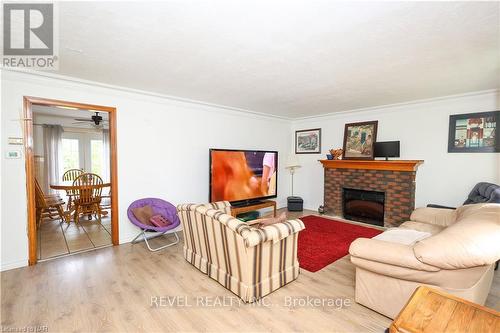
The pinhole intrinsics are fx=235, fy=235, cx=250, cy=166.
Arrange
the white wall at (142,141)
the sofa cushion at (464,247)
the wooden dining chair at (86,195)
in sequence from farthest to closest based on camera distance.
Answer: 1. the wooden dining chair at (86,195)
2. the white wall at (142,141)
3. the sofa cushion at (464,247)

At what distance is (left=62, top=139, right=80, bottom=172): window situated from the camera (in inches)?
244

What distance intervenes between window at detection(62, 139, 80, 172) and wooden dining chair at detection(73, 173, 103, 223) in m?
1.52

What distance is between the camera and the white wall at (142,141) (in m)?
2.83

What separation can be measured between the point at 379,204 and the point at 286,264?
317 centimetres

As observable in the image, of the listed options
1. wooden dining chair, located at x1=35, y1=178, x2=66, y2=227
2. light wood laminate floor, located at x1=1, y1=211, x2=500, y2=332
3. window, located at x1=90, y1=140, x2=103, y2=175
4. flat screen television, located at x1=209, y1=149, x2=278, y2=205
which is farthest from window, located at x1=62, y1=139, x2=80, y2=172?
flat screen television, located at x1=209, y1=149, x2=278, y2=205

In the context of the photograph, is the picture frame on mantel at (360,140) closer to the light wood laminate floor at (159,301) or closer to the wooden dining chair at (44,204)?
the light wood laminate floor at (159,301)

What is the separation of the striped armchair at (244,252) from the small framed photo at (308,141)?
3.73 meters

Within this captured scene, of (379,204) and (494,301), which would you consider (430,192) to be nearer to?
(379,204)

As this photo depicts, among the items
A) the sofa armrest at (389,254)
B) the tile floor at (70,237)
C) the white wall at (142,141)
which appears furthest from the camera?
the tile floor at (70,237)

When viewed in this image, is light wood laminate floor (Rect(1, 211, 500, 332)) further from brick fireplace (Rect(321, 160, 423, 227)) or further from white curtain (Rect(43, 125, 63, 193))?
white curtain (Rect(43, 125, 63, 193))

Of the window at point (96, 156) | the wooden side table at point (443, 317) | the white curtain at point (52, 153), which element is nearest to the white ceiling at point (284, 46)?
the wooden side table at point (443, 317)

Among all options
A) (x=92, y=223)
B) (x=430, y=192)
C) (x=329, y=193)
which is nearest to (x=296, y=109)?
(x=329, y=193)

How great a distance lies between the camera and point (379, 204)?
4.75 meters

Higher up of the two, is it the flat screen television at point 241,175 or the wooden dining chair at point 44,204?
the flat screen television at point 241,175
